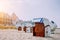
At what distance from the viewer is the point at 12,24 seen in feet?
13.5

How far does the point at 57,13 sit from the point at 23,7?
0.98 meters

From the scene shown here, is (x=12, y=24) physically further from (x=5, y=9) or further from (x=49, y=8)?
(x=49, y=8)

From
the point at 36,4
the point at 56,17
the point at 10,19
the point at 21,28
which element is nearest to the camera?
the point at 21,28

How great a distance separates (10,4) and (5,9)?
0.70 ft

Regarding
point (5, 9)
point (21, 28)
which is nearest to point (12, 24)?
point (5, 9)

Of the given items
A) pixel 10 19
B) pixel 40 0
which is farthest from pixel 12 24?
pixel 40 0

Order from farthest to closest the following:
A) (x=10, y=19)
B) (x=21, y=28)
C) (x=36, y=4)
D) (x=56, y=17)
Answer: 1. (x=10, y=19)
2. (x=36, y=4)
3. (x=56, y=17)
4. (x=21, y=28)

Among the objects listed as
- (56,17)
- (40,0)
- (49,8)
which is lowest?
(56,17)

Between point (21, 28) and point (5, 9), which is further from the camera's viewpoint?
point (5, 9)

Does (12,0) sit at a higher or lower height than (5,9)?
higher

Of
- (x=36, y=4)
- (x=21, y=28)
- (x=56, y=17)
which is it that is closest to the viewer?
(x=21, y=28)

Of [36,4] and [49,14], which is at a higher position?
[36,4]

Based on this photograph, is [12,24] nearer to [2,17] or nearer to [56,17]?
[2,17]

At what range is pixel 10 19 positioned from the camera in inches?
166
